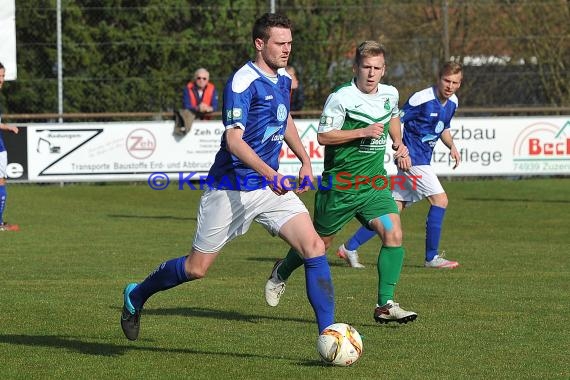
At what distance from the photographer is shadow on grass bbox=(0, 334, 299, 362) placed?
7.42m

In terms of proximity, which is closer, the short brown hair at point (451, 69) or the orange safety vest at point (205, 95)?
the short brown hair at point (451, 69)

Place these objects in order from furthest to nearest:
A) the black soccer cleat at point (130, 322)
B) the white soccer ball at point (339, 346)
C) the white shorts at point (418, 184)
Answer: the white shorts at point (418, 184) → the black soccer cleat at point (130, 322) → the white soccer ball at point (339, 346)

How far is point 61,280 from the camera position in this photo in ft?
36.3

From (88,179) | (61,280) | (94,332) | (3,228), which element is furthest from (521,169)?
(94,332)

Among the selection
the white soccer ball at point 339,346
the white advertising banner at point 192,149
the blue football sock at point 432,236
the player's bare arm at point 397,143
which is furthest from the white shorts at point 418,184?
the white advertising banner at point 192,149

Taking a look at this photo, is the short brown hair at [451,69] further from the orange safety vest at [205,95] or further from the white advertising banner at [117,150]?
the white advertising banner at [117,150]

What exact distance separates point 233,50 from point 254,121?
57.5 feet

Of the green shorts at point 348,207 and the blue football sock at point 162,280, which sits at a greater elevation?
the green shorts at point 348,207

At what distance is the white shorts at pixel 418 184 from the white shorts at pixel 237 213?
5.01 m

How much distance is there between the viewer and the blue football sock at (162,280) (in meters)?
7.43

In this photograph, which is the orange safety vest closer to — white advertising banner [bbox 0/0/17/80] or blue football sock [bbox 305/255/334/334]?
white advertising banner [bbox 0/0/17/80]

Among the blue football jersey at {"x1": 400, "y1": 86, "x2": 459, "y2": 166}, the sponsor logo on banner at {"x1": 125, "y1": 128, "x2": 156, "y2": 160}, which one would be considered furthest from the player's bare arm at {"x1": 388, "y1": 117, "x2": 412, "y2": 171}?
the sponsor logo on banner at {"x1": 125, "y1": 128, "x2": 156, "y2": 160}

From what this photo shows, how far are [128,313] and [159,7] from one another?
1816 centimetres

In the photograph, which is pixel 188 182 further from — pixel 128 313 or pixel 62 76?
pixel 128 313
